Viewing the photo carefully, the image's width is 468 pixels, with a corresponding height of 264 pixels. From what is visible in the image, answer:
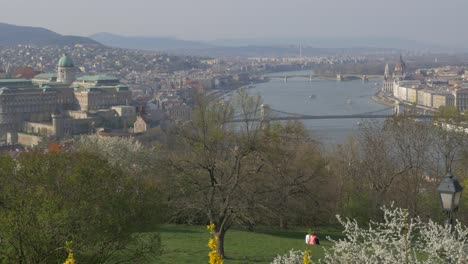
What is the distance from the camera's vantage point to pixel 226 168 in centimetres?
848

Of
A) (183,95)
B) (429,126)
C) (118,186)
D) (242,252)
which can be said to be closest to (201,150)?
(242,252)

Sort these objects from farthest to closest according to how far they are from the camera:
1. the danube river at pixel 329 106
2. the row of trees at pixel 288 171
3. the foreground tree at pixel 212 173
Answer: the danube river at pixel 329 106 < the row of trees at pixel 288 171 < the foreground tree at pixel 212 173

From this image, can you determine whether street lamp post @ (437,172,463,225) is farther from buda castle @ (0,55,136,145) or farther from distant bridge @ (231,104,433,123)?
buda castle @ (0,55,136,145)

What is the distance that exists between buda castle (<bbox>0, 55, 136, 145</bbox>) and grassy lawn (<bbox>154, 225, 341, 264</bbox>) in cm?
2337

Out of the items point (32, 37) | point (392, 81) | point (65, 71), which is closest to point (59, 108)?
point (65, 71)

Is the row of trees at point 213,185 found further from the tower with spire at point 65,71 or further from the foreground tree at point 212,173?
the tower with spire at point 65,71

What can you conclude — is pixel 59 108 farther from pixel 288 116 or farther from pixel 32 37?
pixel 32 37

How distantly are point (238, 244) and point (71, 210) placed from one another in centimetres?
351

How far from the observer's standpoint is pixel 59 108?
39.2m

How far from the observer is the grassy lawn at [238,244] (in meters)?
7.79

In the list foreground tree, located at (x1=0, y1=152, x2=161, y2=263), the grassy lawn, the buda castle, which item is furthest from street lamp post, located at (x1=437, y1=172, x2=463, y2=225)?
the buda castle

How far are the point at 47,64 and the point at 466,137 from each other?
73.1 meters

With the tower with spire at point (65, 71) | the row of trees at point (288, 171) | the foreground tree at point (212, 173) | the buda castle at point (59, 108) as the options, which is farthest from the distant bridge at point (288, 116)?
the tower with spire at point (65, 71)

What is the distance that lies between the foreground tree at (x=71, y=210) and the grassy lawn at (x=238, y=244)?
133 cm
